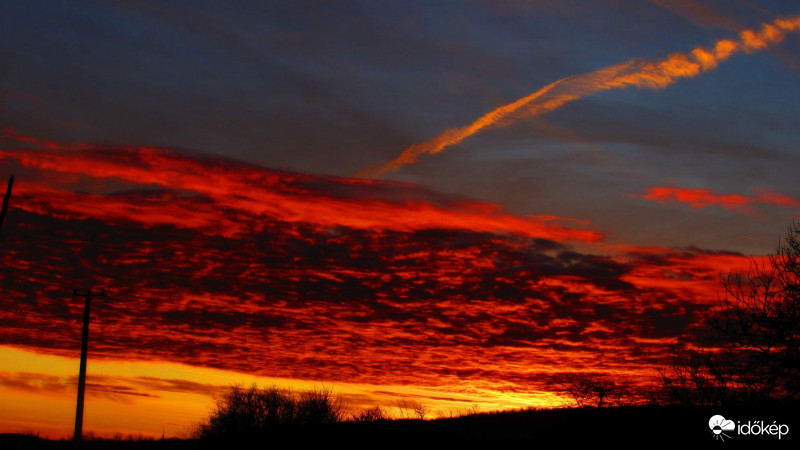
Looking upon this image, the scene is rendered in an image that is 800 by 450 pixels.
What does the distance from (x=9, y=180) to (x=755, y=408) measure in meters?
21.6

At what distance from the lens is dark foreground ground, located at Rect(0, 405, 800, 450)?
18.2 m

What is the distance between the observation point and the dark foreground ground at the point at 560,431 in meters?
18.2

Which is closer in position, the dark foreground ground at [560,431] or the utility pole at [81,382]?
the dark foreground ground at [560,431]

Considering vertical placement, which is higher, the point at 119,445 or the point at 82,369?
the point at 82,369

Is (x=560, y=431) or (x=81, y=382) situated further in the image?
(x=81, y=382)

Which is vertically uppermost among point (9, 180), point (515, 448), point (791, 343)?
point (9, 180)

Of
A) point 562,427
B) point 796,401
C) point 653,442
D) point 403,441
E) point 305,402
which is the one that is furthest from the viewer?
point 305,402

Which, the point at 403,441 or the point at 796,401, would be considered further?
the point at 403,441

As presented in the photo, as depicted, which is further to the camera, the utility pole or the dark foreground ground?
the utility pole

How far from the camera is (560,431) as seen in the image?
21.9m

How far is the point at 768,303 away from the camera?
76.2ft

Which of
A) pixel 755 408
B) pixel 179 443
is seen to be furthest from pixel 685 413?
pixel 179 443

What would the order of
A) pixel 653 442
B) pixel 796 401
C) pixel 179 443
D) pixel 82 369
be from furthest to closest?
1. pixel 82 369
2. pixel 179 443
3. pixel 796 401
4. pixel 653 442

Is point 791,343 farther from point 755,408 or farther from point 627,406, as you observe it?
point 627,406
